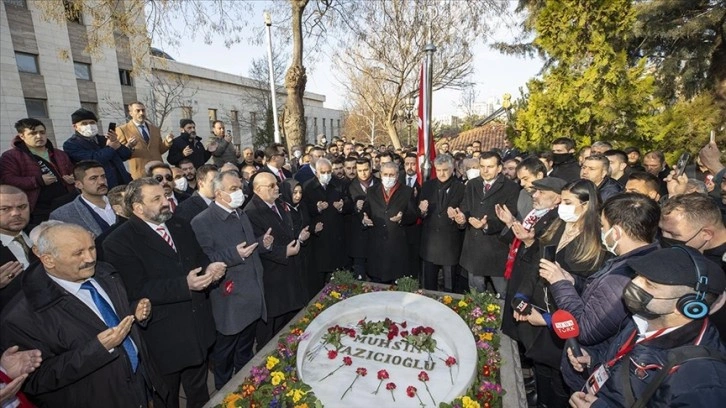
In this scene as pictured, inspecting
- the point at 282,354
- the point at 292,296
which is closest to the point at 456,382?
the point at 282,354

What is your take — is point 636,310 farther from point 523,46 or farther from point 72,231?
point 523,46

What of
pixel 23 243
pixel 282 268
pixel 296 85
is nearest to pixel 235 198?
pixel 282 268

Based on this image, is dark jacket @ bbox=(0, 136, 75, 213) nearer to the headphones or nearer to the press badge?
the press badge

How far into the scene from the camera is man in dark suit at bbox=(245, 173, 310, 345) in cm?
436

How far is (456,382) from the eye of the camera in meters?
3.18

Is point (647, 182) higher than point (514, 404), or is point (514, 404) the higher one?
point (647, 182)

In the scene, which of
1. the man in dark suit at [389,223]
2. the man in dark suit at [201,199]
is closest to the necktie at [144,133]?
the man in dark suit at [201,199]

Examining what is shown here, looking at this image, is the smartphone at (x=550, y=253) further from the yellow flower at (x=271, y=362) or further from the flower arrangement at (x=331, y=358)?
the yellow flower at (x=271, y=362)

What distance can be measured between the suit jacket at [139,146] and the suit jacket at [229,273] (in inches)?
159

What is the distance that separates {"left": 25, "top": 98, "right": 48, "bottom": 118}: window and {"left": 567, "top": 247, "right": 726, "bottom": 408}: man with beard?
82.8 feet

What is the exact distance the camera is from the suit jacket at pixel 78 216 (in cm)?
383

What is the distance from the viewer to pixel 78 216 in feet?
12.7

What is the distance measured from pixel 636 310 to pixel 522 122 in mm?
11291

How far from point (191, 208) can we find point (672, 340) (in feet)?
14.7
